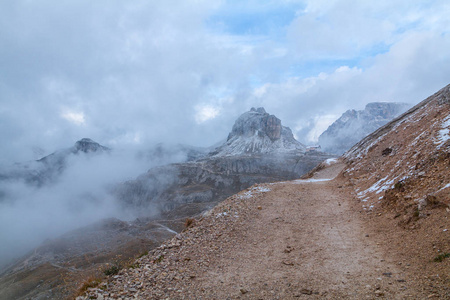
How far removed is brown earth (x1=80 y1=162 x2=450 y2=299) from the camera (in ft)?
24.6

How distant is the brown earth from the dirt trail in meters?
0.03

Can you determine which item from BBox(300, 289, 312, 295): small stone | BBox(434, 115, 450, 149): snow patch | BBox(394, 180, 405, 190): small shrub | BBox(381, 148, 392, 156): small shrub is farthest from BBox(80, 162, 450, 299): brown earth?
BBox(381, 148, 392, 156): small shrub

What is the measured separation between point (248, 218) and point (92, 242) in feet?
379

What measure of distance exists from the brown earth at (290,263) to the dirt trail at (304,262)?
0.03m

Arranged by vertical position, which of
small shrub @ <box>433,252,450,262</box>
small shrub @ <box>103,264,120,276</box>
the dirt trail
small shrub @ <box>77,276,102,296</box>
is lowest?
small shrub @ <box>433,252,450,262</box>

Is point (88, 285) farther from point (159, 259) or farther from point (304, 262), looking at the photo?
point (304, 262)

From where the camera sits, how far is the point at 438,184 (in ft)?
40.3

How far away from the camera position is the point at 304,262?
32.0 ft

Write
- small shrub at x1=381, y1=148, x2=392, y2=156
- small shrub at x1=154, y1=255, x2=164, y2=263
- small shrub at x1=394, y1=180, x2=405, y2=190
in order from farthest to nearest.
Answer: small shrub at x1=381, y1=148, x2=392, y2=156 < small shrub at x1=394, y1=180, x2=405, y2=190 < small shrub at x1=154, y1=255, x2=164, y2=263

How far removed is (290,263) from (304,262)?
0.55 metres

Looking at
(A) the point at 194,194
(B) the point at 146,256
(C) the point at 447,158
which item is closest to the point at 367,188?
(C) the point at 447,158

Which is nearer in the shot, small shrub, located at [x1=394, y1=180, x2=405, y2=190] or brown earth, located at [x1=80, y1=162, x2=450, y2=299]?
brown earth, located at [x1=80, y1=162, x2=450, y2=299]

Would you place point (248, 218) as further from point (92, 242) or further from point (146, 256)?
point (92, 242)

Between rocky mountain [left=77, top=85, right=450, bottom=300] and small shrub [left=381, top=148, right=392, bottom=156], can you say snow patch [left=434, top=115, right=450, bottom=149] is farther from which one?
small shrub [left=381, top=148, right=392, bottom=156]
